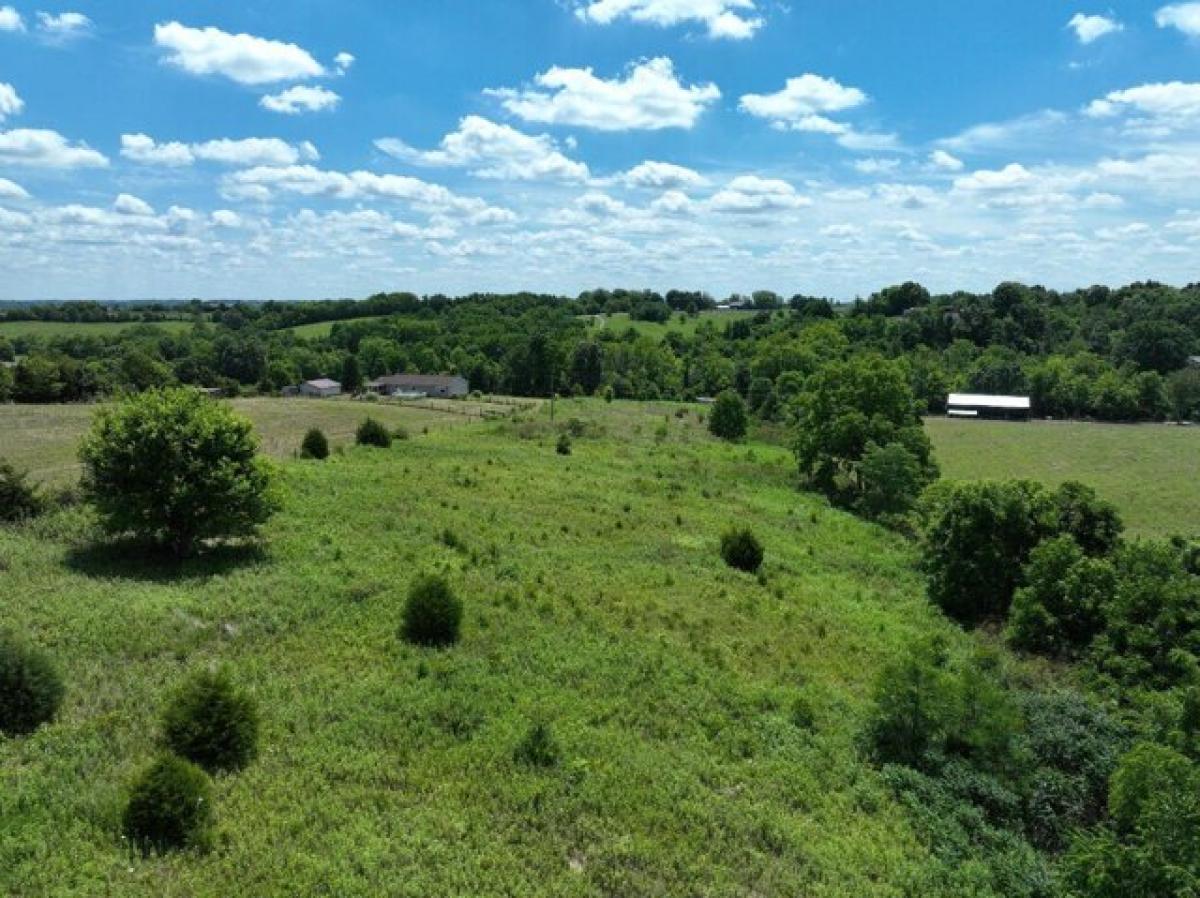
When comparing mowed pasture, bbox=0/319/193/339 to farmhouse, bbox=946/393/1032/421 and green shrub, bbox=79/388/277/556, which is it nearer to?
farmhouse, bbox=946/393/1032/421

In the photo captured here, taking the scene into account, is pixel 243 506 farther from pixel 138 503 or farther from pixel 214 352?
pixel 214 352

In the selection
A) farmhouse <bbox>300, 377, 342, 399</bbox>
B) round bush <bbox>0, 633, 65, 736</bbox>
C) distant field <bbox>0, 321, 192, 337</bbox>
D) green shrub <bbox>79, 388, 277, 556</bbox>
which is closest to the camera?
round bush <bbox>0, 633, 65, 736</bbox>

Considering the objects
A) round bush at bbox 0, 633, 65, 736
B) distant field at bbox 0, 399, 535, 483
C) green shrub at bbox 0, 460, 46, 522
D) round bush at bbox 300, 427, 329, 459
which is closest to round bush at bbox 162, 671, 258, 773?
round bush at bbox 0, 633, 65, 736

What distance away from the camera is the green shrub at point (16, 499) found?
2336 cm

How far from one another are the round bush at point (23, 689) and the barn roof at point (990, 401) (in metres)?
110

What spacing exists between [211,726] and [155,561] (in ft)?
38.1

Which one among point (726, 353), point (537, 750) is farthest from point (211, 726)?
point (726, 353)

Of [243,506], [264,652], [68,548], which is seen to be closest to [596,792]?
[264,652]

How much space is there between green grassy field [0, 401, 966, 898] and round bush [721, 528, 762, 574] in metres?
0.87

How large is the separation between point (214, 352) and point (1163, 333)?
14208cm

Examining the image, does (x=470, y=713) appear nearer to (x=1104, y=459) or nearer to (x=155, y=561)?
(x=155, y=561)

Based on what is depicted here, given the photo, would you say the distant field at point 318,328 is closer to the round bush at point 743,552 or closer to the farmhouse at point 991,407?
the farmhouse at point 991,407

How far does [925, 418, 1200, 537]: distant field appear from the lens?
53062 millimetres

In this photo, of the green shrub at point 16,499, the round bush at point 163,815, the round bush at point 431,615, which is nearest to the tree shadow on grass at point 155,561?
the green shrub at point 16,499
